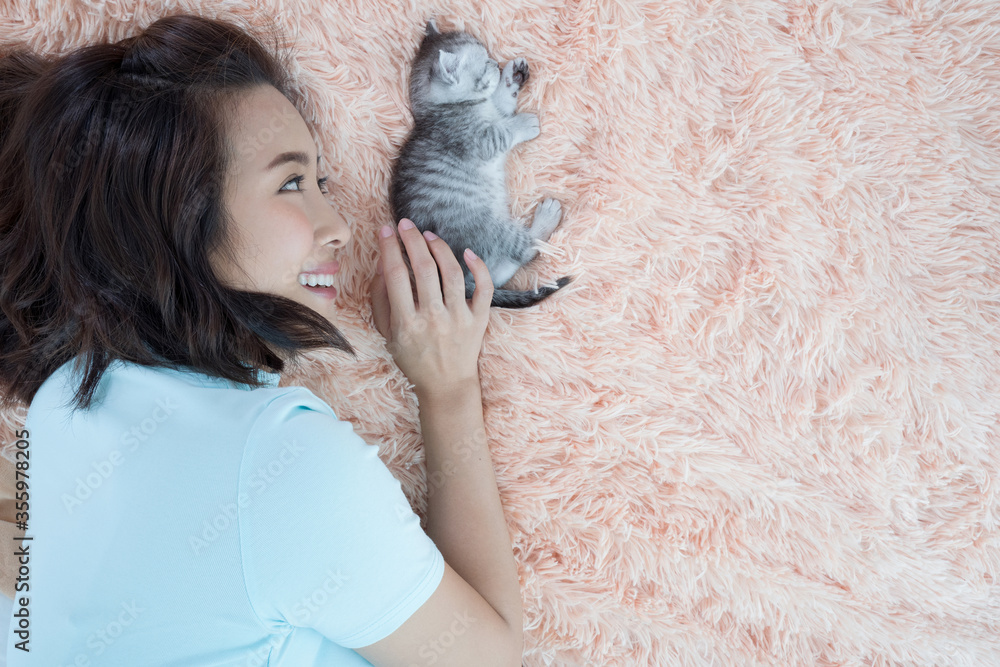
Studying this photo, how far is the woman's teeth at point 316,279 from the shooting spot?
102 centimetres

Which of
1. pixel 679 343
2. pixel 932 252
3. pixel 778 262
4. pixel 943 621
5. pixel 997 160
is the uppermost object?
pixel 997 160

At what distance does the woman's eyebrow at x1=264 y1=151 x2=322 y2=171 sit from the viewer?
2.94ft

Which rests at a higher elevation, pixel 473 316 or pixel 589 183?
pixel 589 183

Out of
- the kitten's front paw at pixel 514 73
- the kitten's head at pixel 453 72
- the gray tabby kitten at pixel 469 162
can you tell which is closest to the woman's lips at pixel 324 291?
the gray tabby kitten at pixel 469 162

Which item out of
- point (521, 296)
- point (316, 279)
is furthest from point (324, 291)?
point (521, 296)

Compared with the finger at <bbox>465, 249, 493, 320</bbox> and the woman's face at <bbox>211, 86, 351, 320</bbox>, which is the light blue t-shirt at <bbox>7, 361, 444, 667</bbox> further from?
the finger at <bbox>465, 249, 493, 320</bbox>

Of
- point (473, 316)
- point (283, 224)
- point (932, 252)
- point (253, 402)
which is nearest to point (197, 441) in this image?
point (253, 402)

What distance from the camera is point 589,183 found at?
46.0 inches

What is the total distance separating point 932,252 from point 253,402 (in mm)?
1222

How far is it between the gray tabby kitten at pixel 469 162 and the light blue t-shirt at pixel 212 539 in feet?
1.55

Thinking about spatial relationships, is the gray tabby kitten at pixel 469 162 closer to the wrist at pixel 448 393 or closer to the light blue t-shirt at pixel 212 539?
the wrist at pixel 448 393

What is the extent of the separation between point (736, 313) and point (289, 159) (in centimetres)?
83

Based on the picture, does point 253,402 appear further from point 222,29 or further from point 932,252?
point 932,252

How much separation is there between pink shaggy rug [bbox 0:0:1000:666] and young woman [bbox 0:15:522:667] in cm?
20
